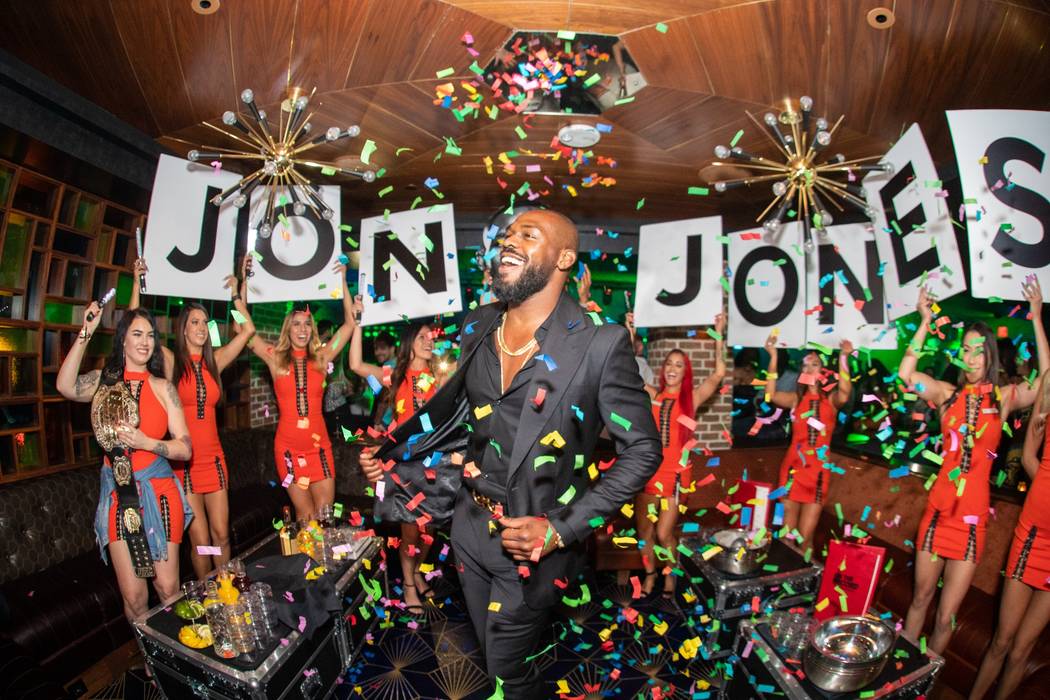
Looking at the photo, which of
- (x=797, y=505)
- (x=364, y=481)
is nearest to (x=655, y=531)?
(x=797, y=505)

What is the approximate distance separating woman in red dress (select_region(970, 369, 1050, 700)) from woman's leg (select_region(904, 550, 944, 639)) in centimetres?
33

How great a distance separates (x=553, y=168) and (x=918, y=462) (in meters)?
3.47

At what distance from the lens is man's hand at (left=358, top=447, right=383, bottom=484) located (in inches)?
78.1

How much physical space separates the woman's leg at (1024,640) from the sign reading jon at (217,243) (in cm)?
400

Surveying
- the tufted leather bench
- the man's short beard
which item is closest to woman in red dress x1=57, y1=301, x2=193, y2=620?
the tufted leather bench

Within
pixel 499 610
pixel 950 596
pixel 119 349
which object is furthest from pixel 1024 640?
pixel 119 349

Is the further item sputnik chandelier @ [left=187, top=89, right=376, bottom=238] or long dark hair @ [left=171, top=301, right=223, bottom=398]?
long dark hair @ [left=171, top=301, right=223, bottom=398]

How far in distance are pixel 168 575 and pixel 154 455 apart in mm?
603

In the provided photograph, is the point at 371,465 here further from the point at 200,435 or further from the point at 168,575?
the point at 200,435

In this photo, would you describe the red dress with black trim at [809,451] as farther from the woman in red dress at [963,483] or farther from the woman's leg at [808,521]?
the woman in red dress at [963,483]

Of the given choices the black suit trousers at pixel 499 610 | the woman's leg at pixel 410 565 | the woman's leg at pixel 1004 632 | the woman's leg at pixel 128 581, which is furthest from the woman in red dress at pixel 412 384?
the woman's leg at pixel 1004 632

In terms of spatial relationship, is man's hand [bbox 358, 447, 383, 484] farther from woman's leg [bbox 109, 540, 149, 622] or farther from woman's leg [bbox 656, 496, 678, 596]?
woman's leg [bbox 656, 496, 678, 596]

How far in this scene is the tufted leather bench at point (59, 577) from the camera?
2.72 m

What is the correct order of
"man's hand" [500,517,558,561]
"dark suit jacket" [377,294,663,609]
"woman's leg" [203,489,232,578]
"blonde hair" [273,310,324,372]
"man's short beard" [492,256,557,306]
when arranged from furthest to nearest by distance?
"blonde hair" [273,310,324,372]
"woman's leg" [203,489,232,578]
"man's short beard" [492,256,557,306]
"dark suit jacket" [377,294,663,609]
"man's hand" [500,517,558,561]
